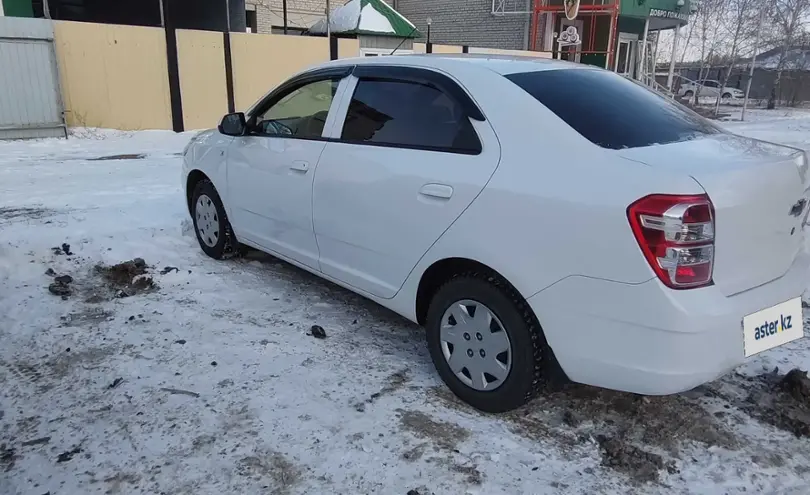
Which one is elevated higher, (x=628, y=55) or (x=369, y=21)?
(x=369, y=21)

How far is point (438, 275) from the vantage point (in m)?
3.26

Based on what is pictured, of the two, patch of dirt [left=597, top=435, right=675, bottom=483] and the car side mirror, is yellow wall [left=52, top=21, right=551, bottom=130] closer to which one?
the car side mirror

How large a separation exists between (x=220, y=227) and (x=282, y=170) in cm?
118

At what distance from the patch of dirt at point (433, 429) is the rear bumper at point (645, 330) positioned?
0.60 meters

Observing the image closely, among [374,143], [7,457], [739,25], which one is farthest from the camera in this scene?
[739,25]

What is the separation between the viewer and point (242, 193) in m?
4.69

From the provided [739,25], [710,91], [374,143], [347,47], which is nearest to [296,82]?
[374,143]

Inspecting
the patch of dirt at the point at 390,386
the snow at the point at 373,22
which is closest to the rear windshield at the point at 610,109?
the patch of dirt at the point at 390,386

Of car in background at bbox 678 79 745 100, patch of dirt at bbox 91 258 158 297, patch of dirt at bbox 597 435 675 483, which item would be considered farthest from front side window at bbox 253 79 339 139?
car in background at bbox 678 79 745 100

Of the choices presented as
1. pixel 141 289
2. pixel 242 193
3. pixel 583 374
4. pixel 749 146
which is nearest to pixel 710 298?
pixel 583 374

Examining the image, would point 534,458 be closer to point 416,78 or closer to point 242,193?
point 416,78

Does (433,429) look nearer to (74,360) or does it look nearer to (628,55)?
(74,360)

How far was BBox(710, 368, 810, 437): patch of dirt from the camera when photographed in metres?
3.04

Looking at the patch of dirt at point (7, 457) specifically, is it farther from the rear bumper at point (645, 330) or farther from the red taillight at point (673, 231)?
the red taillight at point (673, 231)
